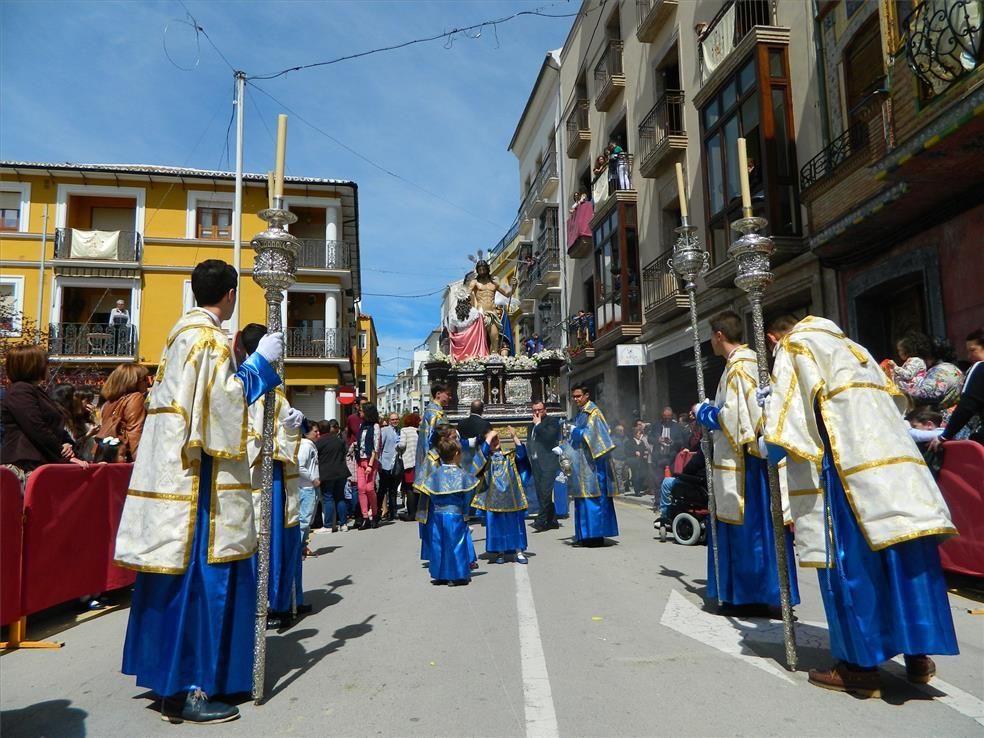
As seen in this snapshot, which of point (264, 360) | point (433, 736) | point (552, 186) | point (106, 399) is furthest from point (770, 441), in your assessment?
point (552, 186)

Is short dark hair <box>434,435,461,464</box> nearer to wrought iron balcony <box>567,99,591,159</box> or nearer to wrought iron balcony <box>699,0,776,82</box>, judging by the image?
wrought iron balcony <box>699,0,776,82</box>

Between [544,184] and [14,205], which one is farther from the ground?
[544,184]

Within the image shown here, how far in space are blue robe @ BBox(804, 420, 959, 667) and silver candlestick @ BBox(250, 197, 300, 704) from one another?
283 centimetres

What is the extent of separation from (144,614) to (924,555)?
3697 mm

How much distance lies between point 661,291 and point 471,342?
17.7 ft

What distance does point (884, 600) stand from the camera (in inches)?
132

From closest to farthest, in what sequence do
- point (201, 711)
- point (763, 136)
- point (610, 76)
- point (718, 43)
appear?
1. point (201, 711)
2. point (763, 136)
3. point (718, 43)
4. point (610, 76)

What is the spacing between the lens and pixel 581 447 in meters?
8.50

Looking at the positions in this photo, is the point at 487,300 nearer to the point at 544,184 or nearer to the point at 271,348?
the point at 271,348

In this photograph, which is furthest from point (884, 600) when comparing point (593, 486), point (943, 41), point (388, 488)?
point (388, 488)

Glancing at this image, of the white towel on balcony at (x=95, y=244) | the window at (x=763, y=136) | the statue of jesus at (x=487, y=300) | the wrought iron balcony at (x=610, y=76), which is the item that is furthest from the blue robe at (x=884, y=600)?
the white towel on balcony at (x=95, y=244)

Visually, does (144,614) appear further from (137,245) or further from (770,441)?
(137,245)

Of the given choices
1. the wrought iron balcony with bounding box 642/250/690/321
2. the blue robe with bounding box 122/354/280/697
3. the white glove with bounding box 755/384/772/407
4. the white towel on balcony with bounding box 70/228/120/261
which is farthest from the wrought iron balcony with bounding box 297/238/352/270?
the white glove with bounding box 755/384/772/407

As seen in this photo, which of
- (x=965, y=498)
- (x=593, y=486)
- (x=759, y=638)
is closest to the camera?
(x=759, y=638)
